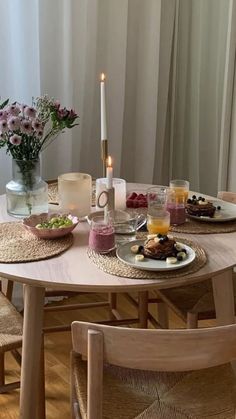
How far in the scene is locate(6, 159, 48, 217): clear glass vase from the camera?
5.92ft

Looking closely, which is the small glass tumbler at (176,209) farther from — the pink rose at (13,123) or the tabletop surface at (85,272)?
the pink rose at (13,123)

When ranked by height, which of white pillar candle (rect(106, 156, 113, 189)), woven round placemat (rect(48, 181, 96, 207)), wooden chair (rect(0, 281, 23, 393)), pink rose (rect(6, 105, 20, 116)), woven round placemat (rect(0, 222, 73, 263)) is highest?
pink rose (rect(6, 105, 20, 116))

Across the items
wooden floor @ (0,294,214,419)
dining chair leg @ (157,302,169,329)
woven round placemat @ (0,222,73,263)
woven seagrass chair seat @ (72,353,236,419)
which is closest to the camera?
woven seagrass chair seat @ (72,353,236,419)

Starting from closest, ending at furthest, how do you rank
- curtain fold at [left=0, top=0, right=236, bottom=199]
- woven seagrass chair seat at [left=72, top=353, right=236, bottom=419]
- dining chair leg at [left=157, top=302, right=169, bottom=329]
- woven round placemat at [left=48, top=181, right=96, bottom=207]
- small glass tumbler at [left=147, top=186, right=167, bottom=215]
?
1. woven seagrass chair seat at [left=72, top=353, right=236, bottom=419]
2. small glass tumbler at [left=147, top=186, right=167, bottom=215]
3. woven round placemat at [left=48, top=181, right=96, bottom=207]
4. dining chair leg at [left=157, top=302, right=169, bottom=329]
5. curtain fold at [left=0, top=0, right=236, bottom=199]

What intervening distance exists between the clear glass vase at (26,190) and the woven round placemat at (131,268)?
0.32 m

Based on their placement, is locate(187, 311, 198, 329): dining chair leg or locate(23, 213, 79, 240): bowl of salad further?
locate(187, 311, 198, 329): dining chair leg

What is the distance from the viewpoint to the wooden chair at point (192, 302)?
187 cm

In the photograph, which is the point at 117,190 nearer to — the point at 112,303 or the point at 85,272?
the point at 85,272

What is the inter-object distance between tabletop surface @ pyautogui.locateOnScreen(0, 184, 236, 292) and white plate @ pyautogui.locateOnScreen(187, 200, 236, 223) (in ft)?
0.48

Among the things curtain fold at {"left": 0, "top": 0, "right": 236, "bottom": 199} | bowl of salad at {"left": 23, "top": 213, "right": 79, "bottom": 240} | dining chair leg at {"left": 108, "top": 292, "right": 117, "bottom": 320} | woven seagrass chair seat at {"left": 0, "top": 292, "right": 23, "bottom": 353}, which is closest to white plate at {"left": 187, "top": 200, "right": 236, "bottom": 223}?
bowl of salad at {"left": 23, "top": 213, "right": 79, "bottom": 240}

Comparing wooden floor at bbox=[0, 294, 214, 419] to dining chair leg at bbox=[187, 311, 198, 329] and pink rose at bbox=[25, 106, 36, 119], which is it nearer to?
dining chair leg at bbox=[187, 311, 198, 329]

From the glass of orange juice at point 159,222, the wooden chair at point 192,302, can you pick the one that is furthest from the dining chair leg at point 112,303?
the glass of orange juice at point 159,222

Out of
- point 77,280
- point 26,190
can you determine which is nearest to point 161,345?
point 77,280

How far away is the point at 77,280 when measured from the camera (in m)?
1.44
